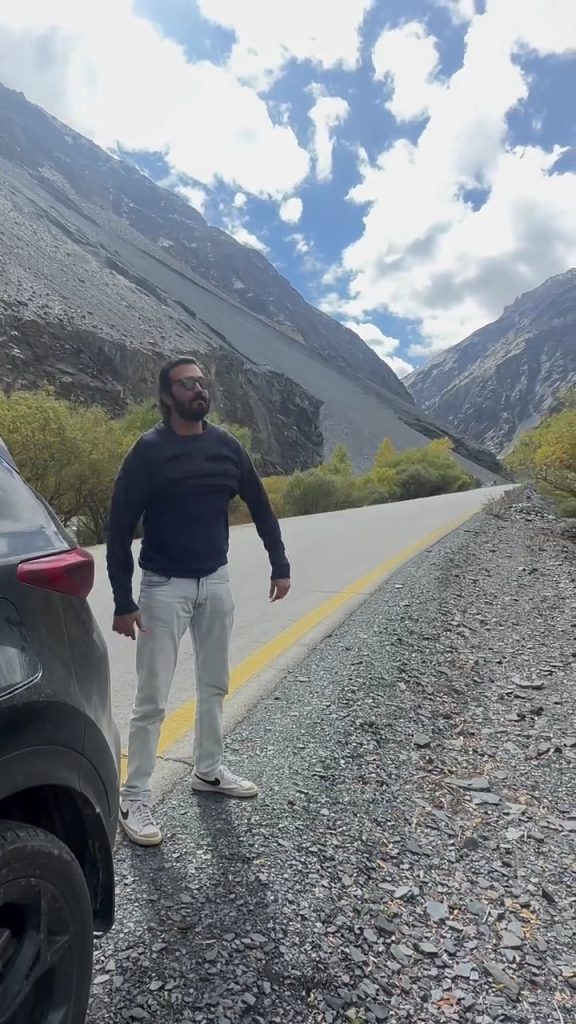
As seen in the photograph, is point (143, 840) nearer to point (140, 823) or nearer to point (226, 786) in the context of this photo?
point (140, 823)

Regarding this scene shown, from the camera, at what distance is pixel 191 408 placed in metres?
2.83

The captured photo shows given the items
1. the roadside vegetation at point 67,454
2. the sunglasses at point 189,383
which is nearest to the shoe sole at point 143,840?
the sunglasses at point 189,383

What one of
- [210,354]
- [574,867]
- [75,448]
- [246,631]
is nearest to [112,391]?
[210,354]

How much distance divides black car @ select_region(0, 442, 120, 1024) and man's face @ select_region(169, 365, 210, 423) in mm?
1021

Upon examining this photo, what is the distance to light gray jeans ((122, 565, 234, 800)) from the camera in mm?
2885

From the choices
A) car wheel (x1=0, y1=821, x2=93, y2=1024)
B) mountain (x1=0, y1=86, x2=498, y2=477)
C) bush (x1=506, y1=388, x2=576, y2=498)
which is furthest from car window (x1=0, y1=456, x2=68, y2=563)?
mountain (x1=0, y1=86, x2=498, y2=477)

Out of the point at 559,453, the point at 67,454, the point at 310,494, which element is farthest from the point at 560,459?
the point at 67,454

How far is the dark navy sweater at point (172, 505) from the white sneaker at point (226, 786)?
0.93 meters

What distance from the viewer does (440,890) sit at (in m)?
2.63

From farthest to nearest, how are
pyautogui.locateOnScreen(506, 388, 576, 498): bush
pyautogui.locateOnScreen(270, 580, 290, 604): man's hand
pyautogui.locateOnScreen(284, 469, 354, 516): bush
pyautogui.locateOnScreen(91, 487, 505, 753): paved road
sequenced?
pyautogui.locateOnScreen(284, 469, 354, 516): bush, pyautogui.locateOnScreen(506, 388, 576, 498): bush, pyautogui.locateOnScreen(91, 487, 505, 753): paved road, pyautogui.locateOnScreen(270, 580, 290, 604): man's hand

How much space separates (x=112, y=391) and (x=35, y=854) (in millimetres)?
51380

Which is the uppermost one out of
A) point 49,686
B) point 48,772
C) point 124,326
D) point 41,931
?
point 124,326

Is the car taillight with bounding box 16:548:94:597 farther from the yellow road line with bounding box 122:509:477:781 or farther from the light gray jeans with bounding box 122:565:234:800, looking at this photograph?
the yellow road line with bounding box 122:509:477:781

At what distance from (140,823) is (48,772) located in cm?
140
